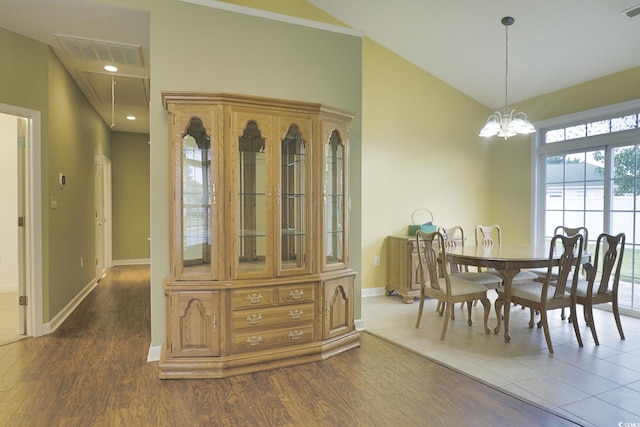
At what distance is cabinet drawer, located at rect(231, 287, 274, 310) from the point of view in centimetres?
277

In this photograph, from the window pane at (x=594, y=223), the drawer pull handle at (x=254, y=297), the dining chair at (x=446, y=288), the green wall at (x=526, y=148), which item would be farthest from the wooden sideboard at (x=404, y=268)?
the drawer pull handle at (x=254, y=297)

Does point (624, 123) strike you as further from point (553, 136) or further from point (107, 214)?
point (107, 214)

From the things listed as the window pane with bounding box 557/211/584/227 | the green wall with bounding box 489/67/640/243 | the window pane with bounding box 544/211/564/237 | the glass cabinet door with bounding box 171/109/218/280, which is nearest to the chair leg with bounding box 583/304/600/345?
the window pane with bounding box 557/211/584/227

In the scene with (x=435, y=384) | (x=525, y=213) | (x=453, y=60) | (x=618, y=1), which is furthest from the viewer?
(x=525, y=213)

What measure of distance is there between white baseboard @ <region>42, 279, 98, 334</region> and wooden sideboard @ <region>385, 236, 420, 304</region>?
3.81 m

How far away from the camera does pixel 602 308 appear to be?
450cm

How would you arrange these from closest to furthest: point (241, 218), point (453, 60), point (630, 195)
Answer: point (241, 218) < point (630, 195) < point (453, 60)

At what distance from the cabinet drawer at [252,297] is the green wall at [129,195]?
19.7 ft

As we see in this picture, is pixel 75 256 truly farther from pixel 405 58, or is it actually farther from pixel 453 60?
pixel 453 60

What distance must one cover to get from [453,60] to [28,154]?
4.85m

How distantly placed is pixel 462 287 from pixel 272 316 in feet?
5.92

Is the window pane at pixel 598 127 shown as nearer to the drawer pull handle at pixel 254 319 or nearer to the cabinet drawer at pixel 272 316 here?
the cabinet drawer at pixel 272 316

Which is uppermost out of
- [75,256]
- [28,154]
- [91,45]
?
[91,45]

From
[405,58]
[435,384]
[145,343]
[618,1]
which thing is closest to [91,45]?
[145,343]
